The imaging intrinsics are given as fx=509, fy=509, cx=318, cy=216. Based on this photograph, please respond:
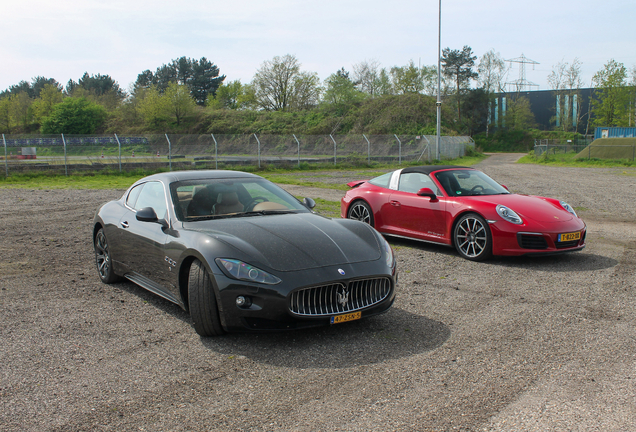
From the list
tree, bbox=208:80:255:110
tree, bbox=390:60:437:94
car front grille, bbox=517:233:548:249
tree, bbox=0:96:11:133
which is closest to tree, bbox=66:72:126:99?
tree, bbox=208:80:255:110

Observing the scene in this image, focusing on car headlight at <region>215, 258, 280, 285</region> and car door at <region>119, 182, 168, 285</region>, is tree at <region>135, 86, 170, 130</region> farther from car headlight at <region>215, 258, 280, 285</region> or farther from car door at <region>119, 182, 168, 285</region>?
car headlight at <region>215, 258, 280, 285</region>

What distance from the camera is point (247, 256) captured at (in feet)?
13.5

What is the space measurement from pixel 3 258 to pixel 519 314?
7301 mm

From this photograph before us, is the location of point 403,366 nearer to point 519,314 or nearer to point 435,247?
point 519,314

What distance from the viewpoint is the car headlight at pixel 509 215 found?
7223 millimetres

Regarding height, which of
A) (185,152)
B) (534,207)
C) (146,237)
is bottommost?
(534,207)

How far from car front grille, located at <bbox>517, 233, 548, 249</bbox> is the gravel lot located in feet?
1.73

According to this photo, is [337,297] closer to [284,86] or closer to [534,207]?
[534,207]

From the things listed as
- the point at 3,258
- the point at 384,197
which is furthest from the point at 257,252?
the point at 3,258

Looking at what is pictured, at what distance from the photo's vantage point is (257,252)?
416cm

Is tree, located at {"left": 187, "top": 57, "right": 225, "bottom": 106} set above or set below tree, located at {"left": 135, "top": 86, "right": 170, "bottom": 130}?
above

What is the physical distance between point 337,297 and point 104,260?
11.6ft

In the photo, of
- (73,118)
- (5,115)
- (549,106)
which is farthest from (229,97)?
(549,106)

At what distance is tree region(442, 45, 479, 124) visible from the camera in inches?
3398
